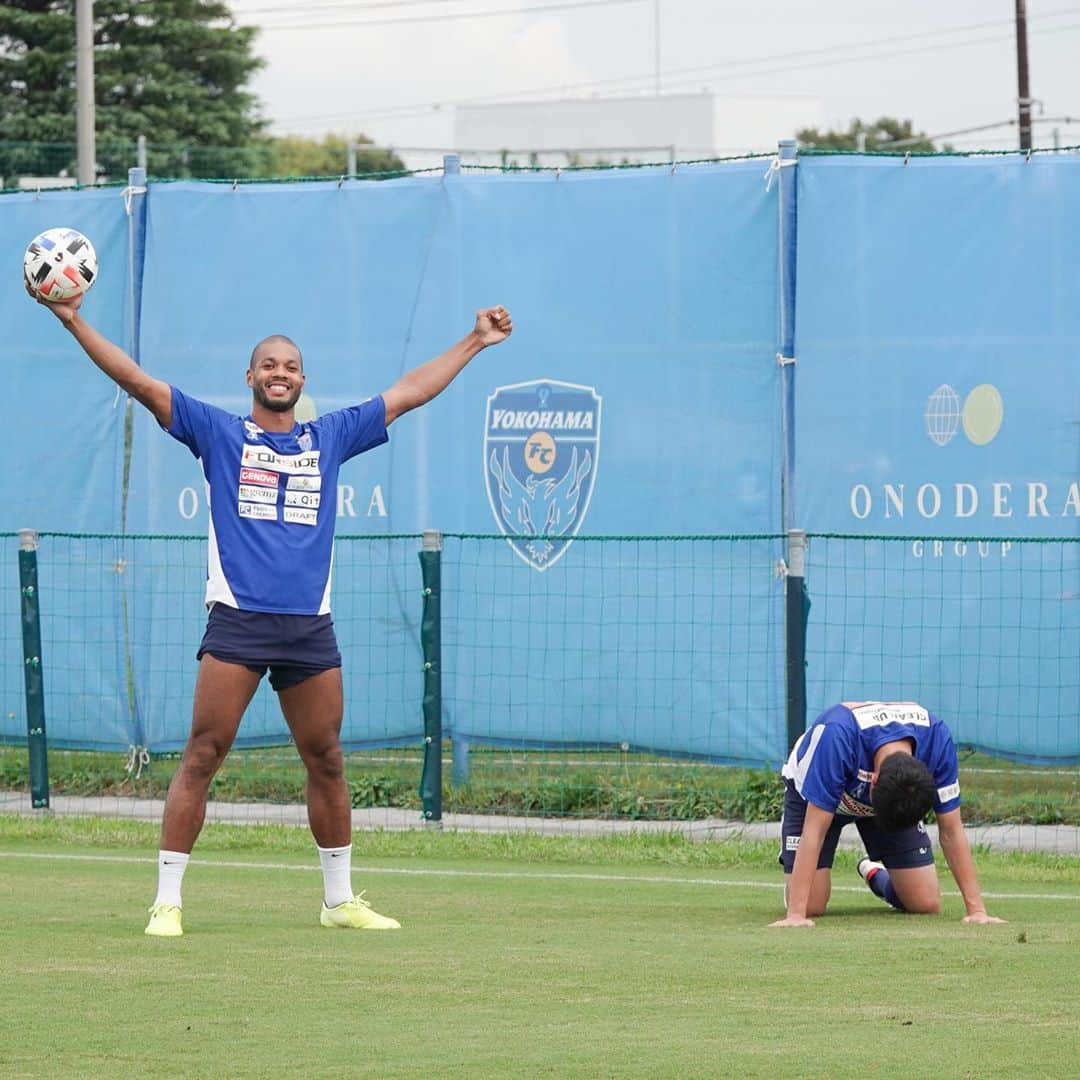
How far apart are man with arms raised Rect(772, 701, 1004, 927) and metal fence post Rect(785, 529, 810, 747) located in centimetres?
247

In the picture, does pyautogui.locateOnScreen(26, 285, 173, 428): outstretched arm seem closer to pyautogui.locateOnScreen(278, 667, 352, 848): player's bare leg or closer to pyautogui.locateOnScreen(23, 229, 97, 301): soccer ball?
pyautogui.locateOnScreen(23, 229, 97, 301): soccer ball

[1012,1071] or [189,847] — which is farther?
[189,847]

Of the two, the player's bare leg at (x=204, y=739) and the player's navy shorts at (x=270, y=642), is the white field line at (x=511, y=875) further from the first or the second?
the player's navy shorts at (x=270, y=642)

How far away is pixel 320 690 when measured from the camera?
7078mm

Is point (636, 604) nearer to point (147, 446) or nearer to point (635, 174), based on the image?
point (635, 174)

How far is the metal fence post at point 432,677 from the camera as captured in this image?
10.8m

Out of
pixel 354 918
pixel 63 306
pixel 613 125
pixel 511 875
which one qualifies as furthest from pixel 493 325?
pixel 613 125

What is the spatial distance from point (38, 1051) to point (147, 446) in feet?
25.6

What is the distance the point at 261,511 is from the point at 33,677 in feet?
15.4

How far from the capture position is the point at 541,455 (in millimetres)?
11859

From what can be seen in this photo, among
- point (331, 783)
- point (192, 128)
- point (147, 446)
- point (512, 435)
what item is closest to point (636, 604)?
point (512, 435)

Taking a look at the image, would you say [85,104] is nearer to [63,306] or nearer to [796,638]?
[796,638]

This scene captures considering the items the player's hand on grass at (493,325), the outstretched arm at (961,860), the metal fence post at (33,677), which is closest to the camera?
the outstretched arm at (961,860)

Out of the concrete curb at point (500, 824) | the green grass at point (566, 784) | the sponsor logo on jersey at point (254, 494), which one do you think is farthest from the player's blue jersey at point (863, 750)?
the green grass at point (566, 784)
